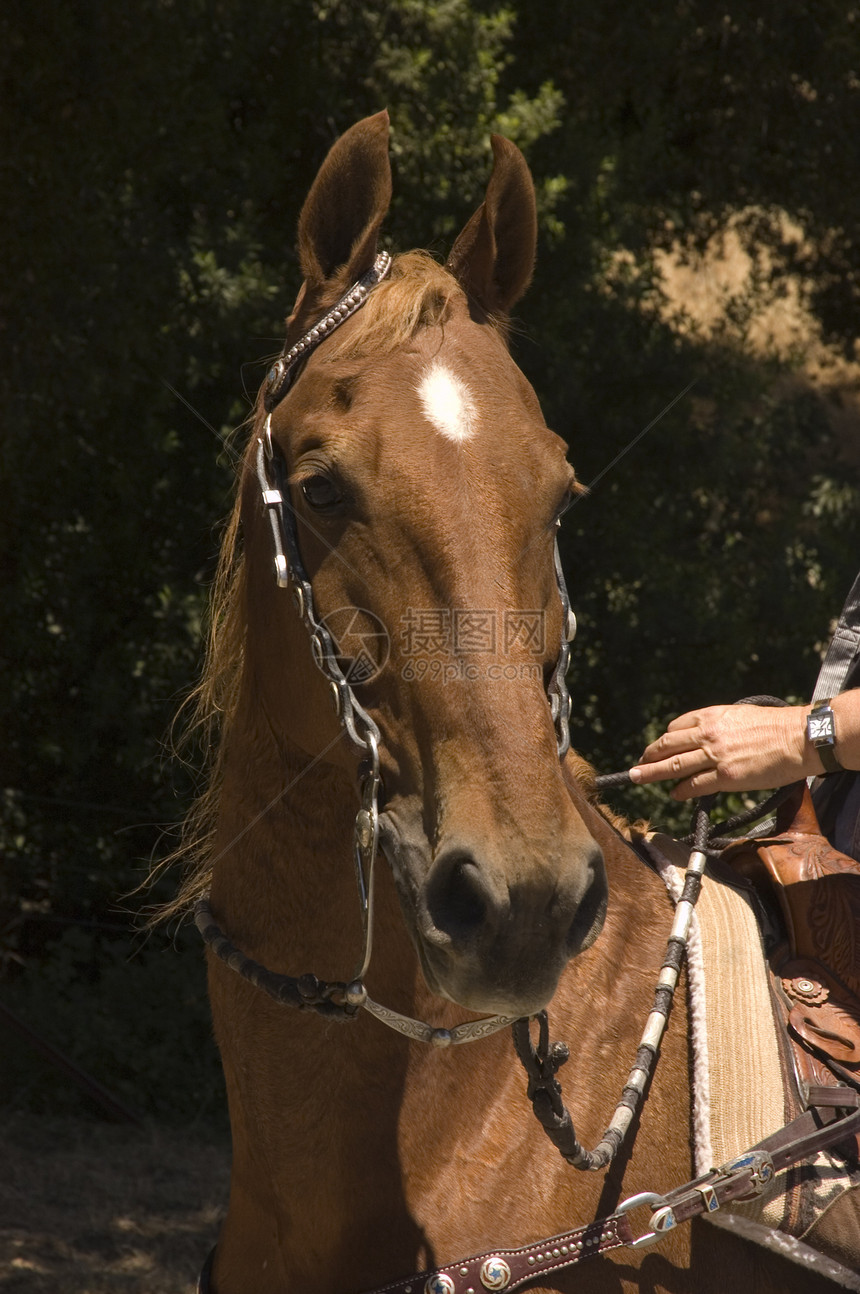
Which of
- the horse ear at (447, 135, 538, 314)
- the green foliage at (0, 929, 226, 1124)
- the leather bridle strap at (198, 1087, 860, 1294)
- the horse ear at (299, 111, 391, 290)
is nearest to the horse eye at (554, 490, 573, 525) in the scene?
the horse ear at (447, 135, 538, 314)

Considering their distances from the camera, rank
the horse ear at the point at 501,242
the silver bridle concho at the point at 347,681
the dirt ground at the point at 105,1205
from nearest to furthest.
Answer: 1. the silver bridle concho at the point at 347,681
2. the horse ear at the point at 501,242
3. the dirt ground at the point at 105,1205

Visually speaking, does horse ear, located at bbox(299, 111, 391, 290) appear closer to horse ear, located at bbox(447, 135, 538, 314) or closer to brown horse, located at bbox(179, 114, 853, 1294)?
brown horse, located at bbox(179, 114, 853, 1294)

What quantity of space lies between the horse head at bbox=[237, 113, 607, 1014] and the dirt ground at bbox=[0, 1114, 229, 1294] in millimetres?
3628

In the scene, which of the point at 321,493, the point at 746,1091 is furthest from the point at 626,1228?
the point at 321,493

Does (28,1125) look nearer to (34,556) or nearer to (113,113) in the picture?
(34,556)

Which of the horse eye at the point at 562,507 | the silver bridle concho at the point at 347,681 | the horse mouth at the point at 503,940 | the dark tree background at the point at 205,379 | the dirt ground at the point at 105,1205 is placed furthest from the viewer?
the dark tree background at the point at 205,379

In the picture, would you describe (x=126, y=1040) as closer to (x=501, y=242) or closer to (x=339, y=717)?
(x=339, y=717)

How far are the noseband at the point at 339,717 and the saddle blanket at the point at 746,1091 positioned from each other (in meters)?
0.43

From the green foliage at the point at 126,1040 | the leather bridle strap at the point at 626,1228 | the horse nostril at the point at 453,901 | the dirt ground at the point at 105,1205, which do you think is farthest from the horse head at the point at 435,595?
the green foliage at the point at 126,1040

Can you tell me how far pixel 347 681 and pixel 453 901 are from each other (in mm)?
402

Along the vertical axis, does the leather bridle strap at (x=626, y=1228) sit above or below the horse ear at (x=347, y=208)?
below

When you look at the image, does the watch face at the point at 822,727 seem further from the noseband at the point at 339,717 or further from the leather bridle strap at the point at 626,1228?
the leather bridle strap at the point at 626,1228

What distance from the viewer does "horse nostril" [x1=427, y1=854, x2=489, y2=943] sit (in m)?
1.60

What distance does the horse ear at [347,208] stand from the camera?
2.08 meters
